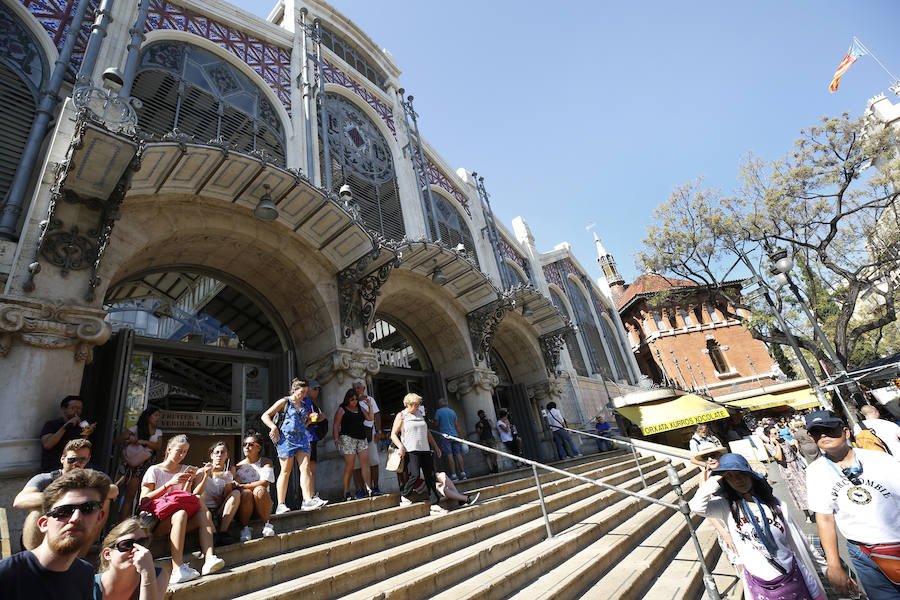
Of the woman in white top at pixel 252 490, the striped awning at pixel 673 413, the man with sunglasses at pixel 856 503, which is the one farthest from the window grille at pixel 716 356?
the woman in white top at pixel 252 490

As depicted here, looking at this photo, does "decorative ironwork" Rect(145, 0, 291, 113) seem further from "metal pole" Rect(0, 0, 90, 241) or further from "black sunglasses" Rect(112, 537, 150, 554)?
"black sunglasses" Rect(112, 537, 150, 554)

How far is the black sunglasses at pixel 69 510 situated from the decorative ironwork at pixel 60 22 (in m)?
7.10

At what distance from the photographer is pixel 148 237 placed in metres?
5.78

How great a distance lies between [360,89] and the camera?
13.0 metres

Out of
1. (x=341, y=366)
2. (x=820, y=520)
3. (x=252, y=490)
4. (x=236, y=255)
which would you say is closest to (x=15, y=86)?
(x=236, y=255)

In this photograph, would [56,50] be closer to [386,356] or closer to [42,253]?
[42,253]

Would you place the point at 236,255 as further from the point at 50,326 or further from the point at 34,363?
the point at 34,363

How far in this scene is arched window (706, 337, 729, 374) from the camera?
32250mm

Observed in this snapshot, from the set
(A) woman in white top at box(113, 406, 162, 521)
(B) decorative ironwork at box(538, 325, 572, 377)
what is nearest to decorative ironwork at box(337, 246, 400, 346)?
(A) woman in white top at box(113, 406, 162, 521)

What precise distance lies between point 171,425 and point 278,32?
9.58 metres

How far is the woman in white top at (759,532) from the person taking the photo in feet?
7.63

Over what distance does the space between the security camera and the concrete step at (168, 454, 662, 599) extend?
5.28 m

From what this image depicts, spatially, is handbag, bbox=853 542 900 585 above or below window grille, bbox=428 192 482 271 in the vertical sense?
below

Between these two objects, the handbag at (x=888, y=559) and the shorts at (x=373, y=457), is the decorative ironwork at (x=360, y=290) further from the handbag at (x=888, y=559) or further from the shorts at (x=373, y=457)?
the handbag at (x=888, y=559)
